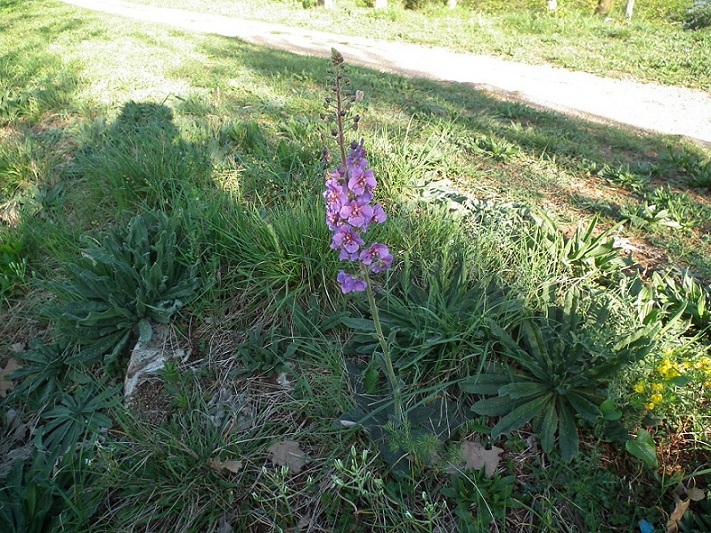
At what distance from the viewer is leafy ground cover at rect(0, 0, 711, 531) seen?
1.94 m

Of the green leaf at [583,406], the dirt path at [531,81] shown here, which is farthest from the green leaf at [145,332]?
the dirt path at [531,81]

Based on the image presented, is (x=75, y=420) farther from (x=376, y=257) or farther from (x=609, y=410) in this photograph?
(x=609, y=410)

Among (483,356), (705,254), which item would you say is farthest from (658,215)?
(483,356)

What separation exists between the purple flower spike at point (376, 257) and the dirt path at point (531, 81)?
6537 mm

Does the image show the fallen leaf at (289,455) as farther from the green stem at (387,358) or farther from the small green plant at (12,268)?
the small green plant at (12,268)

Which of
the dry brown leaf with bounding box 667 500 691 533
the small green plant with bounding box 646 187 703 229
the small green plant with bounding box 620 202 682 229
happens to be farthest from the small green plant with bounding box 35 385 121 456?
the small green plant with bounding box 646 187 703 229

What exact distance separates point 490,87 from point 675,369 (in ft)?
24.3

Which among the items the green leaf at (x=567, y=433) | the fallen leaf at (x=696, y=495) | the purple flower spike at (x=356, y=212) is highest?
the purple flower spike at (x=356, y=212)

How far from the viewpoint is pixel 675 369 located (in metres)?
1.96

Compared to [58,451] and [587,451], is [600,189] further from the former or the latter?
[58,451]

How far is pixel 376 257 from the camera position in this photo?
1788 millimetres

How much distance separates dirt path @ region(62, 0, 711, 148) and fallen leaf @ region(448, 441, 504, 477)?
6.44 metres

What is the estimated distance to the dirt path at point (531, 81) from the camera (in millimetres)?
7262

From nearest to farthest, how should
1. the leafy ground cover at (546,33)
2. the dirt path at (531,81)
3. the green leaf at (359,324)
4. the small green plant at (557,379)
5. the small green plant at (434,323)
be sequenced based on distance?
1. the small green plant at (557,379)
2. the small green plant at (434,323)
3. the green leaf at (359,324)
4. the dirt path at (531,81)
5. the leafy ground cover at (546,33)
